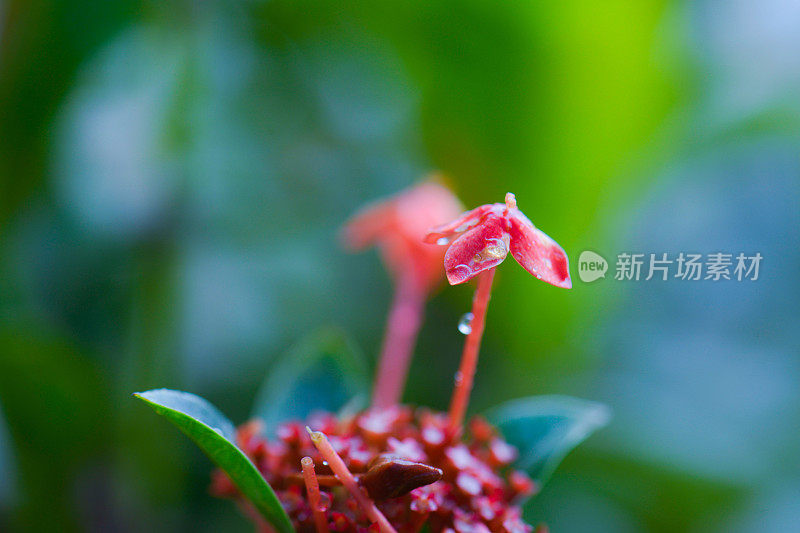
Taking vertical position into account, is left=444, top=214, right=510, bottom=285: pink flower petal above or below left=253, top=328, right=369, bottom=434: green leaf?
above

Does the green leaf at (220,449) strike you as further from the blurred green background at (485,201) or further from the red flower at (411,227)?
the blurred green background at (485,201)

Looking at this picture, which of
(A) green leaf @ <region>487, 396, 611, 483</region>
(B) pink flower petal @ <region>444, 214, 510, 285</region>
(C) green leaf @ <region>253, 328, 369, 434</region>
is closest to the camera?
(B) pink flower petal @ <region>444, 214, 510, 285</region>

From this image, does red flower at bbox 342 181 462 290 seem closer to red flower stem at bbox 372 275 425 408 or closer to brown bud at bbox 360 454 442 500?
red flower stem at bbox 372 275 425 408

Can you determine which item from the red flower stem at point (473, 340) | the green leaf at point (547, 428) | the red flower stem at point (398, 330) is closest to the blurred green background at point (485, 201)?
the red flower stem at point (398, 330)

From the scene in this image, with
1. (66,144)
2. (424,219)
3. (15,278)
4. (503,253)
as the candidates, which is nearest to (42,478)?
(15,278)

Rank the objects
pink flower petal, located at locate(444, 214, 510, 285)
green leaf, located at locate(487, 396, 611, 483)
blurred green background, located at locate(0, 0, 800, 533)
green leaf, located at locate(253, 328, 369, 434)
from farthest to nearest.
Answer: blurred green background, located at locate(0, 0, 800, 533) < green leaf, located at locate(253, 328, 369, 434) < green leaf, located at locate(487, 396, 611, 483) < pink flower petal, located at locate(444, 214, 510, 285)

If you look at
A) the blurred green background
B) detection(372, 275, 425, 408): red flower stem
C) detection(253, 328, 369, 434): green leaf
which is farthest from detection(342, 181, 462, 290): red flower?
the blurred green background

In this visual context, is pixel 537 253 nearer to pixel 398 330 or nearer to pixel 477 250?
pixel 477 250

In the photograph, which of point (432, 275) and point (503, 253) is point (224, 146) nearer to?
point (432, 275)
